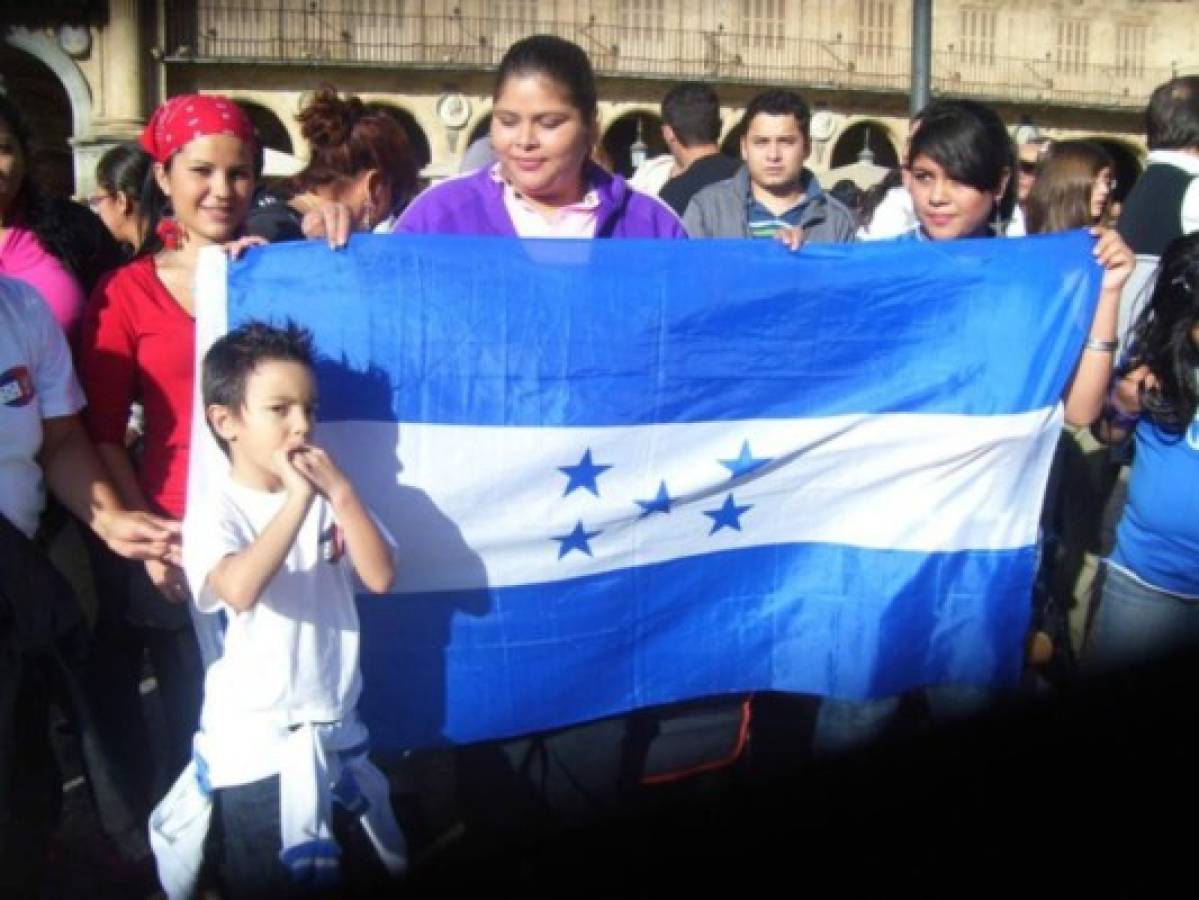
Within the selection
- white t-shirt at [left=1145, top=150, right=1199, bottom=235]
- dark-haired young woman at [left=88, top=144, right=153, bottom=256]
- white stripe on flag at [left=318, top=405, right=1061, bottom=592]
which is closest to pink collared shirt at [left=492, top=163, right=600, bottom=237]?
white stripe on flag at [left=318, top=405, right=1061, bottom=592]

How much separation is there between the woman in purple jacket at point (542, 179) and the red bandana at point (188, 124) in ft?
1.55

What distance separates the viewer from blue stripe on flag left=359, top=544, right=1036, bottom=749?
280 cm

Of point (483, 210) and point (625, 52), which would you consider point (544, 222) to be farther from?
point (625, 52)

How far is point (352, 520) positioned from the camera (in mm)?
2320

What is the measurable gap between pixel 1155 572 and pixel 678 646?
116 cm

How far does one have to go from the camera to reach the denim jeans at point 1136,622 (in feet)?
9.68

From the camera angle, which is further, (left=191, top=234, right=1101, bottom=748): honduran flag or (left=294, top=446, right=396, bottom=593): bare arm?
(left=191, top=234, right=1101, bottom=748): honduran flag

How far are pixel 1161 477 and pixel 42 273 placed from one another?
106 inches

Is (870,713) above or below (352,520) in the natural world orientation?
below

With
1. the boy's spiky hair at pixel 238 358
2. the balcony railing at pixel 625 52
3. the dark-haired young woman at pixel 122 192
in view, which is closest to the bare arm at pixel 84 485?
the boy's spiky hair at pixel 238 358

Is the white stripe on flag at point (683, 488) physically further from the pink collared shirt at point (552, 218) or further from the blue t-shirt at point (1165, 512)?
the pink collared shirt at point (552, 218)

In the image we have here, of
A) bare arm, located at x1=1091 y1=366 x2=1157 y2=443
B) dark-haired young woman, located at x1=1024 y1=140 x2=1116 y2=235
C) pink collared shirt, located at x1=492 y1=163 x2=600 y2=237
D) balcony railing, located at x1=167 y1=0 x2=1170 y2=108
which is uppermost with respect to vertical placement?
Answer: balcony railing, located at x1=167 y1=0 x2=1170 y2=108

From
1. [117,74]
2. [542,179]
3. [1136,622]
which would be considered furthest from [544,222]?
[117,74]

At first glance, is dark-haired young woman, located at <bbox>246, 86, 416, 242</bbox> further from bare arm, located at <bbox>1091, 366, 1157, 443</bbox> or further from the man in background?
bare arm, located at <bbox>1091, 366, 1157, 443</bbox>
